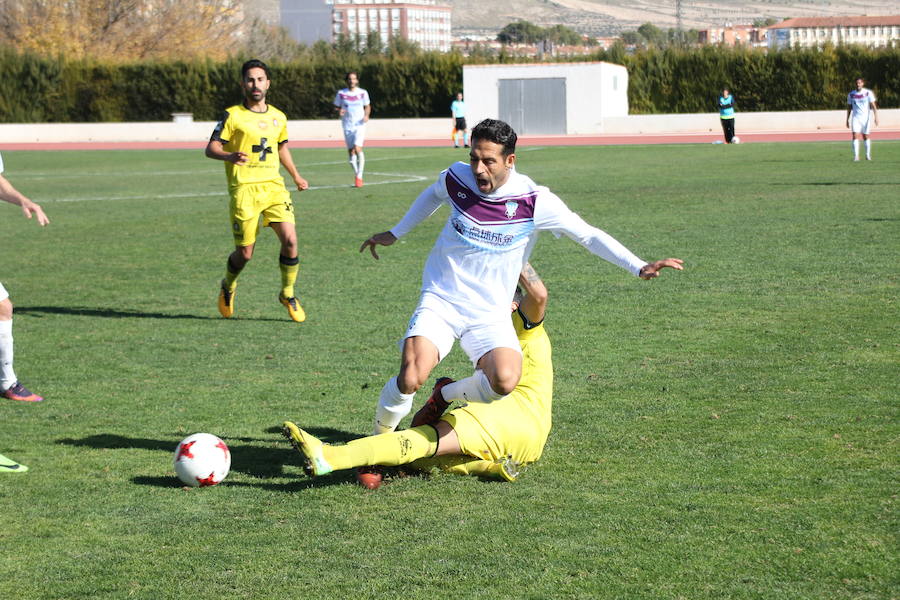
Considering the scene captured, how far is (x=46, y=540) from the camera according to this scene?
4922mm

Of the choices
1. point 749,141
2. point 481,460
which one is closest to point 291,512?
point 481,460

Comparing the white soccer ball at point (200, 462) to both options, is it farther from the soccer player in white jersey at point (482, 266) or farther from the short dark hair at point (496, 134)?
the short dark hair at point (496, 134)

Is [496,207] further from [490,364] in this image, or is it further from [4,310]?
[4,310]

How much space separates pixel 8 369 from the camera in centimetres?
750

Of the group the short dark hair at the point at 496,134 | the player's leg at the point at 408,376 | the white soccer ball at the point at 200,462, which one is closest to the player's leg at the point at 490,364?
the player's leg at the point at 408,376

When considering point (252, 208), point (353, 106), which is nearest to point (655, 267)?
point (252, 208)

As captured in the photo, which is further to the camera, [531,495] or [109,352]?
[109,352]

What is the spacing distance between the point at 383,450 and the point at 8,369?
341 cm

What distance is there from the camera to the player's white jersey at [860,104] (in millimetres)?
28047

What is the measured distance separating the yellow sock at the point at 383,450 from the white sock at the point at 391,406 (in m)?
0.24

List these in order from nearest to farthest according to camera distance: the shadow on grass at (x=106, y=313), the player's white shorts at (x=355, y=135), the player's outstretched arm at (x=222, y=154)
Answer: the player's outstretched arm at (x=222, y=154) → the shadow on grass at (x=106, y=313) → the player's white shorts at (x=355, y=135)

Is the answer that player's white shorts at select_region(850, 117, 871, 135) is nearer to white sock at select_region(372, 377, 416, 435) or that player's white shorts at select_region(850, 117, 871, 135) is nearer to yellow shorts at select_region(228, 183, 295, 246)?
yellow shorts at select_region(228, 183, 295, 246)

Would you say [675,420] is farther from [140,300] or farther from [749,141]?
[749,141]

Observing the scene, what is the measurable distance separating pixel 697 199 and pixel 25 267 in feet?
37.5
